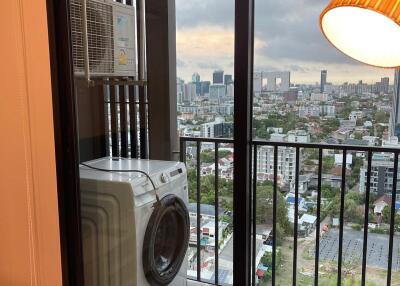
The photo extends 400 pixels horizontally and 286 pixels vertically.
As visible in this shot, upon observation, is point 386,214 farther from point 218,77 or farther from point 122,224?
point 122,224

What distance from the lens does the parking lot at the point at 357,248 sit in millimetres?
2527

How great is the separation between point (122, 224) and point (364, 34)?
1.55 m

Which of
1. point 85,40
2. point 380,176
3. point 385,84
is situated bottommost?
point 380,176

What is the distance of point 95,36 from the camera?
2092 millimetres

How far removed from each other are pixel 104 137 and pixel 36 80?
66 cm

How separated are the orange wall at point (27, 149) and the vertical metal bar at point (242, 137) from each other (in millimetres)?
932

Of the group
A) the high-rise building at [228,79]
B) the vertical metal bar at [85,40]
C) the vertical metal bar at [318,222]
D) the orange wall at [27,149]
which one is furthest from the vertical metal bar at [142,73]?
the vertical metal bar at [318,222]

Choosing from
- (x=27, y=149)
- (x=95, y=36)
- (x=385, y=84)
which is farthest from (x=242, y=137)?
(x=27, y=149)

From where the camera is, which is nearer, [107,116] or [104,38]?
[104,38]

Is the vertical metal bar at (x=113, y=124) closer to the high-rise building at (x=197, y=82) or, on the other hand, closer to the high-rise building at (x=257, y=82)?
the high-rise building at (x=197, y=82)

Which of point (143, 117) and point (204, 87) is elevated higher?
point (204, 87)

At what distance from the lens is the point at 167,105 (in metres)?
2.58

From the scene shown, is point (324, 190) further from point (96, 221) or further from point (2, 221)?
point (2, 221)

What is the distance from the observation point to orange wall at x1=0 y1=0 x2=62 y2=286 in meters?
1.78
